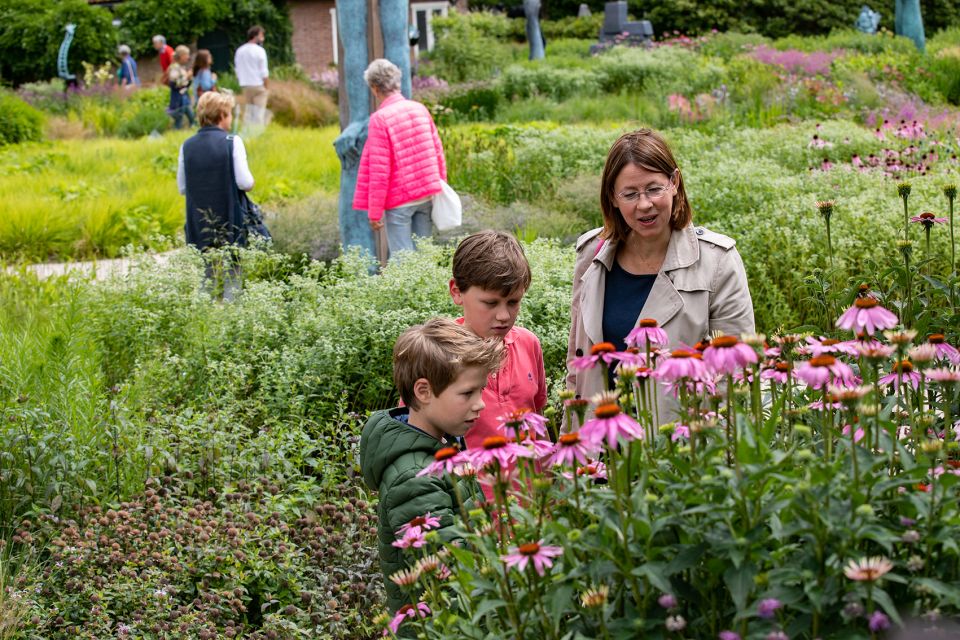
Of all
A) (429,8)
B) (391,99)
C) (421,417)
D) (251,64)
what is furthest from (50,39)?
(421,417)

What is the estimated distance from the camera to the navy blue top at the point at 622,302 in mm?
3502

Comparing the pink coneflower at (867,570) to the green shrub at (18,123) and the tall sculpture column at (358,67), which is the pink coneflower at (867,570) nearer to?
the tall sculpture column at (358,67)

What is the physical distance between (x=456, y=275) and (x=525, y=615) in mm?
1763

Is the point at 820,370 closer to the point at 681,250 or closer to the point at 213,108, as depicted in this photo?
the point at 681,250

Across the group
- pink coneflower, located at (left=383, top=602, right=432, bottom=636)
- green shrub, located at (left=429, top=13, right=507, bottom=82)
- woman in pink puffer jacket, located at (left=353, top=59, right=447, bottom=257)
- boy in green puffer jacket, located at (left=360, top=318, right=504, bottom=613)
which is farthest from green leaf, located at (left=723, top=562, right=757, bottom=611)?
green shrub, located at (left=429, top=13, right=507, bottom=82)

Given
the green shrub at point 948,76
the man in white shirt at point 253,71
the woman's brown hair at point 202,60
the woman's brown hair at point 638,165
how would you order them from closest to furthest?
the woman's brown hair at point 638,165 < the green shrub at point 948,76 < the woman's brown hair at point 202,60 < the man in white shirt at point 253,71

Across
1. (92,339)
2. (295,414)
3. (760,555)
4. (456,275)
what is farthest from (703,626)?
(92,339)

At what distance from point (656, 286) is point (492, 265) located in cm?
48

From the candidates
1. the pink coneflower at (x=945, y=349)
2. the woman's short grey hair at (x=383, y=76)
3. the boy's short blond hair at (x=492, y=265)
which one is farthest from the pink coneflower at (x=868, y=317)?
the woman's short grey hair at (x=383, y=76)

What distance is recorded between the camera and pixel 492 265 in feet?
11.2

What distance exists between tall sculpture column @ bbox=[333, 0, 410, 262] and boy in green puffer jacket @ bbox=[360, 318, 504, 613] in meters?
4.86

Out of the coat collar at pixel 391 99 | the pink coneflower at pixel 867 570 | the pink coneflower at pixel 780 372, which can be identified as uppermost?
the coat collar at pixel 391 99

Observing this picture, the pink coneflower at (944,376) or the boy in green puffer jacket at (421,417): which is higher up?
the pink coneflower at (944,376)

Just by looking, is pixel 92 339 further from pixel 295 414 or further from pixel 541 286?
pixel 541 286
